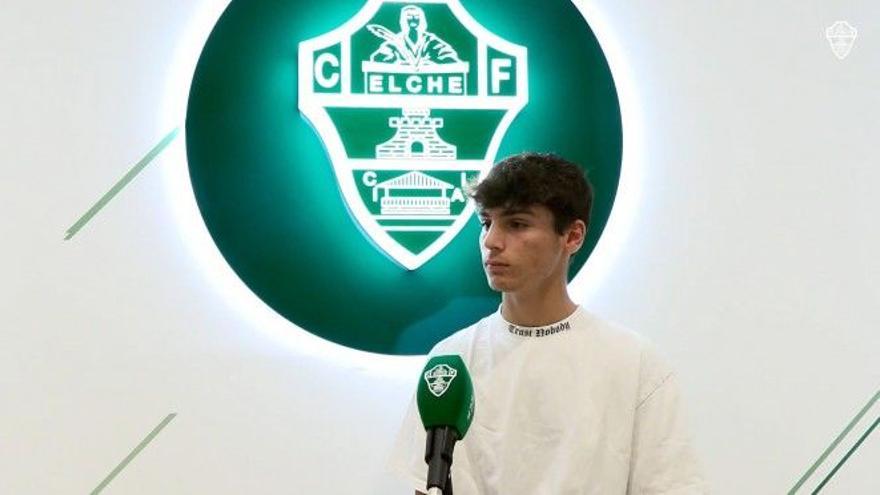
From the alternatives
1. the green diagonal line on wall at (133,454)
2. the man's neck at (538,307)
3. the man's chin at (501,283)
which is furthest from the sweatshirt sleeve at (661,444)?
the green diagonal line on wall at (133,454)

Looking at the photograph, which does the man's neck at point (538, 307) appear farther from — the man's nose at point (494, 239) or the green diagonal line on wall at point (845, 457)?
the green diagonal line on wall at point (845, 457)

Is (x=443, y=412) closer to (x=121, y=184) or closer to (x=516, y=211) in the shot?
(x=516, y=211)

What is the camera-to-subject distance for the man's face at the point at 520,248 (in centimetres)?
240

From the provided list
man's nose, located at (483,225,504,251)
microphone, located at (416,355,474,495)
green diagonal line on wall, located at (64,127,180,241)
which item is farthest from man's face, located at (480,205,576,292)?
green diagonal line on wall, located at (64,127,180,241)

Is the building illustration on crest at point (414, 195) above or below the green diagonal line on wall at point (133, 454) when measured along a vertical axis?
above

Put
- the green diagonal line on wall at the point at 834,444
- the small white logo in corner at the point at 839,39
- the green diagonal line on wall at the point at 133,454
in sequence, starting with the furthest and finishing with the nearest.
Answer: the small white logo in corner at the point at 839,39 < the green diagonal line on wall at the point at 834,444 < the green diagonal line on wall at the point at 133,454

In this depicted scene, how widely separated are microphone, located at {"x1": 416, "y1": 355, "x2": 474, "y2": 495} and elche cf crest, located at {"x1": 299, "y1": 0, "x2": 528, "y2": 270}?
1237mm

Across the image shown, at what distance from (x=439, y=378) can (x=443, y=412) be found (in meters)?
0.09

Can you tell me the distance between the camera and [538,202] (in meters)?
2.43

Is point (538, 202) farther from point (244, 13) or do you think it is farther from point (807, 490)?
point (807, 490)

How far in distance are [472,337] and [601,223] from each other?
0.66m

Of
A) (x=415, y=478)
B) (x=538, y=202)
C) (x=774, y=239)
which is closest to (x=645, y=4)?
(x=774, y=239)

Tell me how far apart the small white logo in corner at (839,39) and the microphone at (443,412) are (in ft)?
6.50

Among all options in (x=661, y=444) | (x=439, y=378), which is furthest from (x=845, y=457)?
(x=439, y=378)
